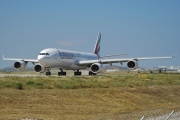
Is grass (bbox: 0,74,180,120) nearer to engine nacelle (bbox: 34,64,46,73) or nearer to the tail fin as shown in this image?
engine nacelle (bbox: 34,64,46,73)

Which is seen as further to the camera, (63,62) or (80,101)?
(63,62)

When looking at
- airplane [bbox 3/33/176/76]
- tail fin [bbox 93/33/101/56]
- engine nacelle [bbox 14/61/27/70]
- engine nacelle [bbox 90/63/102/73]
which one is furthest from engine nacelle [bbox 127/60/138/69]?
tail fin [bbox 93/33/101/56]

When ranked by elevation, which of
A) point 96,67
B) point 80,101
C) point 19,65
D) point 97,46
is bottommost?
point 80,101

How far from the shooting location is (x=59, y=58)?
54.9 metres

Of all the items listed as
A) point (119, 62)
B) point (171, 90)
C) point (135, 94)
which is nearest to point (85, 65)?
point (119, 62)

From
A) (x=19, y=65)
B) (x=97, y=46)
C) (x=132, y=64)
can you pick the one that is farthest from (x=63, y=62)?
(x=97, y=46)

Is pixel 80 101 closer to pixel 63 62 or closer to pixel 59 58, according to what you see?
pixel 59 58

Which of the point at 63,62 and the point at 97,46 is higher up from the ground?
the point at 97,46

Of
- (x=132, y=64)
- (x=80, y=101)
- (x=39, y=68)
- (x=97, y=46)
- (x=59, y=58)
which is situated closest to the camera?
(x=80, y=101)

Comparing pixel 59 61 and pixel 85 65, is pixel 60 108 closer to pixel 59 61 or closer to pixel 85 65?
pixel 59 61

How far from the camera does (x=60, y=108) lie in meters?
21.6

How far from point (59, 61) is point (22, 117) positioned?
1484 inches

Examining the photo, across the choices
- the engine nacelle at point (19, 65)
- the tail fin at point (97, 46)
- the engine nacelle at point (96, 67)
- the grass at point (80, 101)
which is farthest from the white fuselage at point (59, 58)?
the grass at point (80, 101)

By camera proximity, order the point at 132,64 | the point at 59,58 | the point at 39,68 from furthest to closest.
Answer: the point at 39,68 < the point at 132,64 < the point at 59,58
